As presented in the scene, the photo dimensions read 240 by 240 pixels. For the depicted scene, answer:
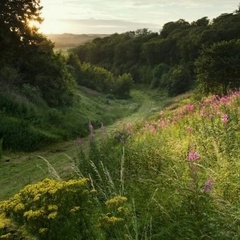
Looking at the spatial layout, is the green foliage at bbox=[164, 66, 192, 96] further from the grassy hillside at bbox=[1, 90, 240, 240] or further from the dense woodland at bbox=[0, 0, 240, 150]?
the grassy hillside at bbox=[1, 90, 240, 240]

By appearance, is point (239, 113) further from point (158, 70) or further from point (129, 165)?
point (158, 70)

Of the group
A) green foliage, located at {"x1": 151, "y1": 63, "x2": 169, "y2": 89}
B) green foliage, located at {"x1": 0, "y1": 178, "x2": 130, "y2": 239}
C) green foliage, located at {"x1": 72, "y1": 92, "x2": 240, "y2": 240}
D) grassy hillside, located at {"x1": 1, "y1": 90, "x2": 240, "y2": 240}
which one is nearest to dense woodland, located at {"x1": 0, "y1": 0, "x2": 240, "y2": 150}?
green foliage, located at {"x1": 72, "y1": 92, "x2": 240, "y2": 240}

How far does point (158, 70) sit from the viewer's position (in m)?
81.3

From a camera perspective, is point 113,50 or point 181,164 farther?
point 113,50

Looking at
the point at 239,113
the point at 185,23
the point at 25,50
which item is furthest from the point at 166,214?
the point at 185,23

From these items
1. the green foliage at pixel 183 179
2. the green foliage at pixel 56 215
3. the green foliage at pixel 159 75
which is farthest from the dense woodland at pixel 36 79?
the green foliage at pixel 159 75

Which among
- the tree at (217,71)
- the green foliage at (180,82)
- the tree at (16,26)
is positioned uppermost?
the tree at (16,26)

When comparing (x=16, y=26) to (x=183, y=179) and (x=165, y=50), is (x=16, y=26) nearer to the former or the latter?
(x=183, y=179)

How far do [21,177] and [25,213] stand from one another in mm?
9825

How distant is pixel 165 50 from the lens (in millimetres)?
88125

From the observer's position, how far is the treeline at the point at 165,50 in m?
69.8

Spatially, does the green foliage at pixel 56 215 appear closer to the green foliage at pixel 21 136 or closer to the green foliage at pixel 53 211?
the green foliage at pixel 53 211

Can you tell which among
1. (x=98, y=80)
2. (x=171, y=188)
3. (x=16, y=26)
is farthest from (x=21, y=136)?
(x=98, y=80)

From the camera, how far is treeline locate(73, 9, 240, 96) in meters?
69.8
